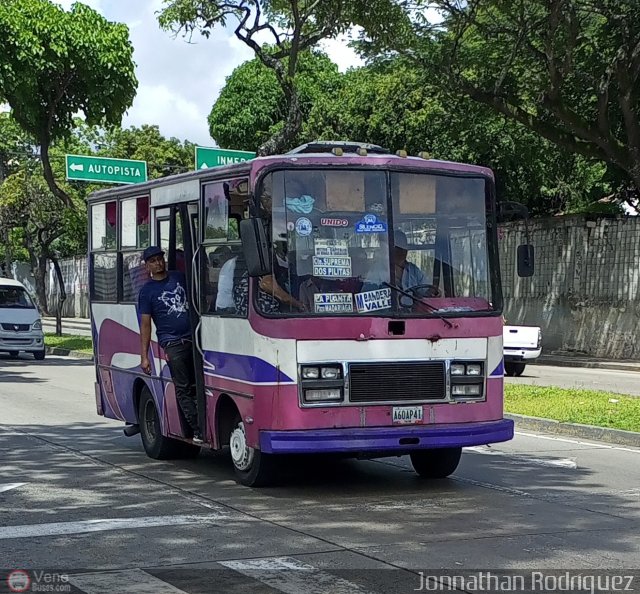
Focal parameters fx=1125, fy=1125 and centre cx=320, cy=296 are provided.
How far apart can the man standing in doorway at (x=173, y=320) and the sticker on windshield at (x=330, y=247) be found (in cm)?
188

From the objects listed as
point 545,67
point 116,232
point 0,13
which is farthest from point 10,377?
point 545,67

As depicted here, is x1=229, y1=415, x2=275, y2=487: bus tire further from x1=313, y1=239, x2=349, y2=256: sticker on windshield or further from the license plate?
x1=313, y1=239, x2=349, y2=256: sticker on windshield

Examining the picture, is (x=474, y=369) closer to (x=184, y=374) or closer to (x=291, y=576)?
(x=184, y=374)

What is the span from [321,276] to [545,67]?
18355mm

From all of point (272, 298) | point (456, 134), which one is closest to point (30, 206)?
point (456, 134)

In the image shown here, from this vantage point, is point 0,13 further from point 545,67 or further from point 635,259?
point 635,259

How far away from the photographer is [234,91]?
2020 inches

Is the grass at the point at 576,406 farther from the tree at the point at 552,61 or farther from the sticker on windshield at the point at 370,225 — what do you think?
the tree at the point at 552,61

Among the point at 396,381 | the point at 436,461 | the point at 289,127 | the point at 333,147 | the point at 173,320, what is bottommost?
the point at 436,461

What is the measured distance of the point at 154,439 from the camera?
11594 mm

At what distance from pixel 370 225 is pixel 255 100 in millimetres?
42049

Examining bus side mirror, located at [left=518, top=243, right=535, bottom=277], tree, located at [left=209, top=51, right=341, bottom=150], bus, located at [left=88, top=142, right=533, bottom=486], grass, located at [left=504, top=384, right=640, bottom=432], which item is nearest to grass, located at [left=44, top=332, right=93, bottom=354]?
tree, located at [left=209, top=51, right=341, bottom=150]

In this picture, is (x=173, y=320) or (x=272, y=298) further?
(x=173, y=320)

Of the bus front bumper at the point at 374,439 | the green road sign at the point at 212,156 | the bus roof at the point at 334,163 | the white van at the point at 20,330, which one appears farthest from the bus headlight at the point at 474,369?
the white van at the point at 20,330
